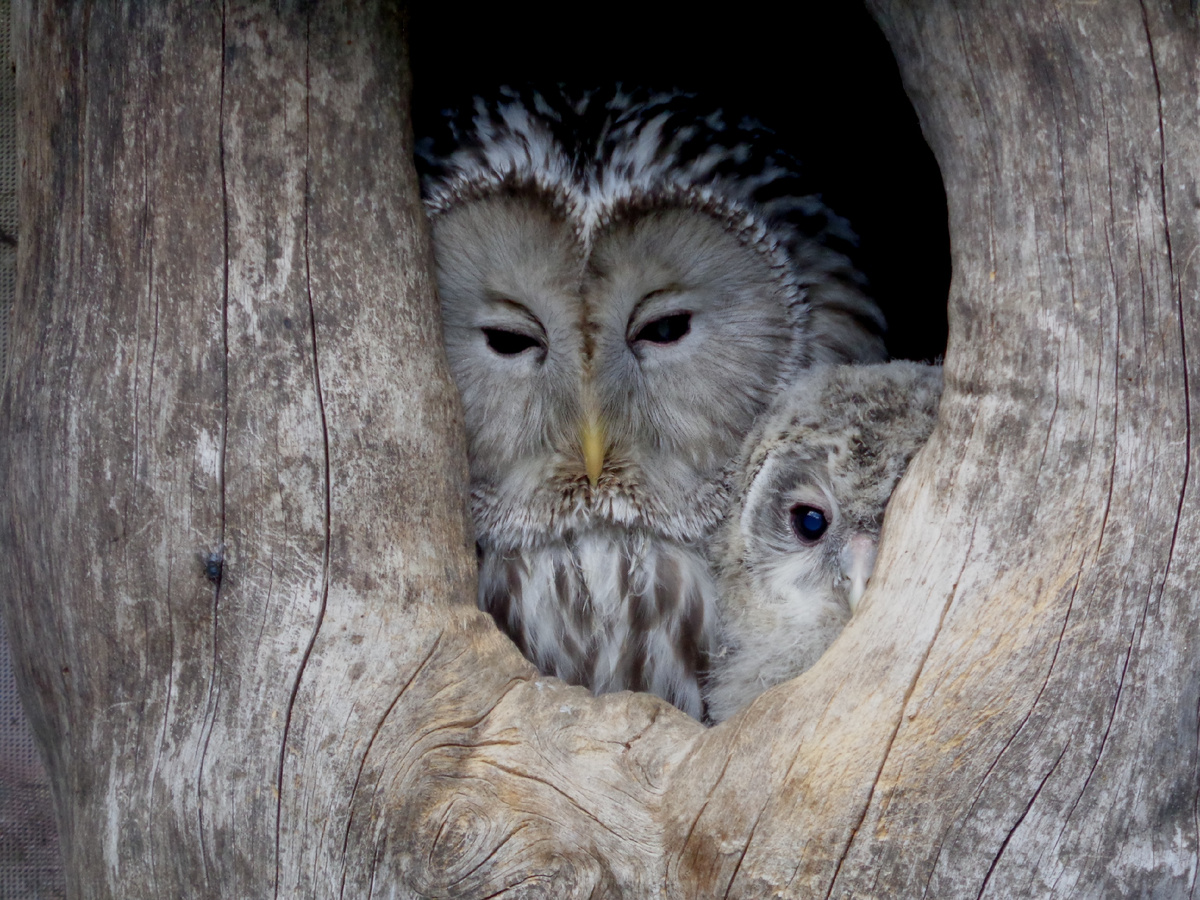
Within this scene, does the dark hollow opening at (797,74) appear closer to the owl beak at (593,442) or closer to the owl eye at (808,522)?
the owl eye at (808,522)

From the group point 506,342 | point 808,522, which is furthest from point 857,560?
point 506,342

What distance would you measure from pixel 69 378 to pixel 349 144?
1.96 feet

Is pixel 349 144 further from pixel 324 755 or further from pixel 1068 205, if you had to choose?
pixel 1068 205

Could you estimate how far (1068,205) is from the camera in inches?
58.6

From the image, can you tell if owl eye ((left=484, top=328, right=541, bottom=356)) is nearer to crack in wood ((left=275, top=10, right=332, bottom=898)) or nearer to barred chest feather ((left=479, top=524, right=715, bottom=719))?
barred chest feather ((left=479, top=524, right=715, bottom=719))

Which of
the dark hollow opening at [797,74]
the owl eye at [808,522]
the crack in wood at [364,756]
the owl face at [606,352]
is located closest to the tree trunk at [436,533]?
the crack in wood at [364,756]

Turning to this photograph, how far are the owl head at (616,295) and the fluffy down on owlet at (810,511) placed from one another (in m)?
0.16

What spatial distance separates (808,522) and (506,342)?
29.0 inches

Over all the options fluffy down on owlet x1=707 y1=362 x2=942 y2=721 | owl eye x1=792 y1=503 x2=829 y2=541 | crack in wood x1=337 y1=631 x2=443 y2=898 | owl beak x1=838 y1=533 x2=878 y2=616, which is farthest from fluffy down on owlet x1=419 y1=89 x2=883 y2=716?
crack in wood x1=337 y1=631 x2=443 y2=898

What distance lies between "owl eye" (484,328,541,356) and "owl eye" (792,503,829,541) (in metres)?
0.64

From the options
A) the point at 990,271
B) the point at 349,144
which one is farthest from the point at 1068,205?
the point at 349,144

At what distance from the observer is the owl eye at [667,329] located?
231 cm

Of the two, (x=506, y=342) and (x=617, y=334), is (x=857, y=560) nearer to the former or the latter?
(x=617, y=334)

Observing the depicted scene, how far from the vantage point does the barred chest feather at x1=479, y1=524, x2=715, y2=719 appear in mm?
2443
